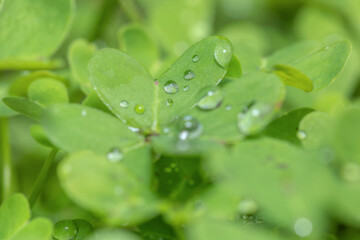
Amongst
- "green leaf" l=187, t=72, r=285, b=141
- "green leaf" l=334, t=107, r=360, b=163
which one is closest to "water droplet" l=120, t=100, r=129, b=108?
"green leaf" l=187, t=72, r=285, b=141

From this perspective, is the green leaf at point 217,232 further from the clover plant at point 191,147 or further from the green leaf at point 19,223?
the green leaf at point 19,223

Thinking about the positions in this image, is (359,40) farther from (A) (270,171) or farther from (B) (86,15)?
(A) (270,171)

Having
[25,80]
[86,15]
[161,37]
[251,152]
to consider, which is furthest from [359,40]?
[251,152]

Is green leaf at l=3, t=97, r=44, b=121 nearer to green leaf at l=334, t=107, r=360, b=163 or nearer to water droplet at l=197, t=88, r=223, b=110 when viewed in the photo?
water droplet at l=197, t=88, r=223, b=110

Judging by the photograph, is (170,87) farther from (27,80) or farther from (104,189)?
(27,80)

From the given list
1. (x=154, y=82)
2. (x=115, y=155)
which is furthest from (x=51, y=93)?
(x=115, y=155)
